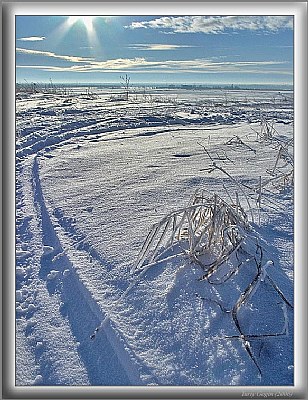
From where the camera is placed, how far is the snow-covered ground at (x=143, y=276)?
1.21 meters

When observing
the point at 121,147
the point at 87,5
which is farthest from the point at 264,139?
the point at 87,5

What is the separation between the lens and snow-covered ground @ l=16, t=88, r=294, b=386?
121cm

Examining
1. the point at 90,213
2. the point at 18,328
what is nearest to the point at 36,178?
the point at 90,213

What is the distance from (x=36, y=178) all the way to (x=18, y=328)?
4.14 ft

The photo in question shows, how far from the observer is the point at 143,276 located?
1.49 meters

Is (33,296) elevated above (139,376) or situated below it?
above

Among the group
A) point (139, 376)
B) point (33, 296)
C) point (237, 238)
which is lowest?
point (139, 376)

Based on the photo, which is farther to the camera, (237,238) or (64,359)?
(237,238)

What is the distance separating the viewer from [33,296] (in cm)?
149
